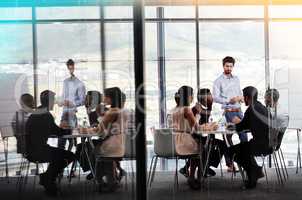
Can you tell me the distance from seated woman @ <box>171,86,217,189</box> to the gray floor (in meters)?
0.15

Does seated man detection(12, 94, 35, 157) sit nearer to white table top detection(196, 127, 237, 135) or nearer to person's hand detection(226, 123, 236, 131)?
white table top detection(196, 127, 237, 135)

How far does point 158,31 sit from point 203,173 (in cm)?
156

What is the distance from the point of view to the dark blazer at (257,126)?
420 cm

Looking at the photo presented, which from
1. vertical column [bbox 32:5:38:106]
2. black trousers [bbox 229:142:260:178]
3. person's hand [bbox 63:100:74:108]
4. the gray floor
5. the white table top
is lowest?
the gray floor

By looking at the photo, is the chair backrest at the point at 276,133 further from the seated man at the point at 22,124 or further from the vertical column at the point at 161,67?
the seated man at the point at 22,124

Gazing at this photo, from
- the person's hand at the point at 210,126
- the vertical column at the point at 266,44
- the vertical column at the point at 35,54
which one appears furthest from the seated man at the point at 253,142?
the vertical column at the point at 35,54

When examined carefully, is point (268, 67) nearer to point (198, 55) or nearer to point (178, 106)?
point (198, 55)

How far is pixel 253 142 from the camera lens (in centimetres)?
421

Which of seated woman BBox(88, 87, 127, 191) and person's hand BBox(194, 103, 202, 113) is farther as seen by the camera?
person's hand BBox(194, 103, 202, 113)

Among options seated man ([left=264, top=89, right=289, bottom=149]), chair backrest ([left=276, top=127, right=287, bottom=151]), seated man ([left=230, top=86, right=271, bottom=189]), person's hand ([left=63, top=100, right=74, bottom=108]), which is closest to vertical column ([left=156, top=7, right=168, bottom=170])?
seated man ([left=230, top=86, right=271, bottom=189])

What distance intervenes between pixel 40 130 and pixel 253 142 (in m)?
2.18

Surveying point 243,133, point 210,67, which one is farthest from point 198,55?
point 243,133

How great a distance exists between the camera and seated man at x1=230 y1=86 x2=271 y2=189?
13.7 ft

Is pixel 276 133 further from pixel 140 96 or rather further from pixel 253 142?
pixel 140 96
